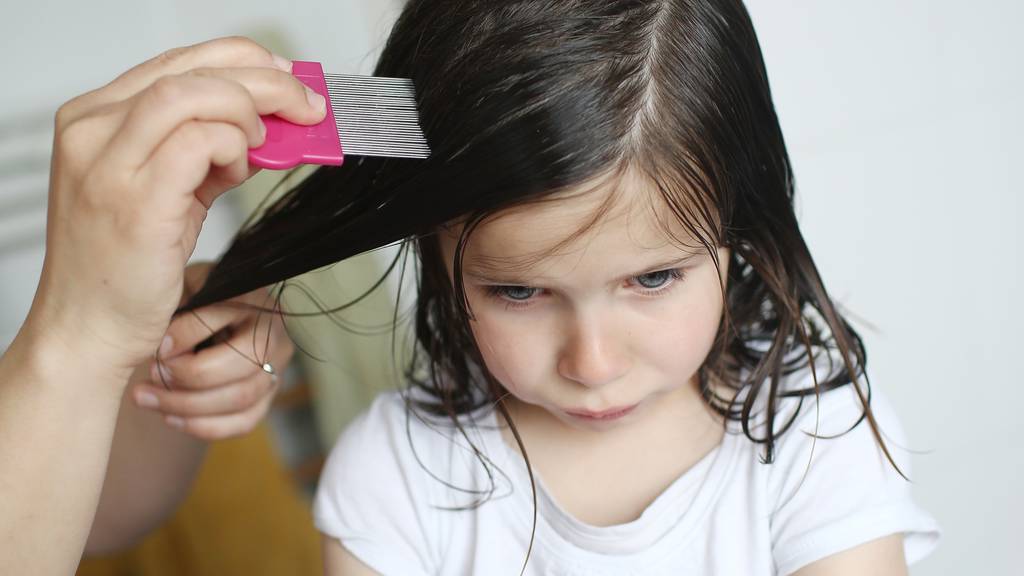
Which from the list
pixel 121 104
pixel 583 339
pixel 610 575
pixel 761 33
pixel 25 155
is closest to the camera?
pixel 121 104

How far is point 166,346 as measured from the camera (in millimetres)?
842

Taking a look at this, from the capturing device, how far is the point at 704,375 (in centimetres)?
87

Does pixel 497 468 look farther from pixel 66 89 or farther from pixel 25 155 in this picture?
pixel 66 89

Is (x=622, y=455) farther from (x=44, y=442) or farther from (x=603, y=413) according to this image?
(x=44, y=442)

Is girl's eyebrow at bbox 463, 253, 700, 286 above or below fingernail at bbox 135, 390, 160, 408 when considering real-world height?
above

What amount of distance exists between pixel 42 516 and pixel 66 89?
130 centimetres

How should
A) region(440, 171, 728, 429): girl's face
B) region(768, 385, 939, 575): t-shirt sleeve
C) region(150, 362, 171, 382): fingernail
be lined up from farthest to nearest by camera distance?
region(150, 362, 171, 382): fingernail
region(768, 385, 939, 575): t-shirt sleeve
region(440, 171, 728, 429): girl's face

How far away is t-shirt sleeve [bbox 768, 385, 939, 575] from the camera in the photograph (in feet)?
2.45

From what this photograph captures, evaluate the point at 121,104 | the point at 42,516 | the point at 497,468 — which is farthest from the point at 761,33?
the point at 42,516

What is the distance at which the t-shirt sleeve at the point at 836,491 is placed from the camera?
748 millimetres

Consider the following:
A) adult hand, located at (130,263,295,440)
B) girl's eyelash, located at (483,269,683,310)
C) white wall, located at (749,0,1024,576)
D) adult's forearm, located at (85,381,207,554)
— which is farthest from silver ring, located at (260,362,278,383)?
white wall, located at (749,0,1024,576)

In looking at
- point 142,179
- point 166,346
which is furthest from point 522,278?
point 166,346

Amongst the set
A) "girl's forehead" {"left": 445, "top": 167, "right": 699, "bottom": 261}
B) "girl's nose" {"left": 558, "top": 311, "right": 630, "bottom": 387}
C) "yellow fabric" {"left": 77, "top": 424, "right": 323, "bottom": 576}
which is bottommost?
Result: "yellow fabric" {"left": 77, "top": 424, "right": 323, "bottom": 576}

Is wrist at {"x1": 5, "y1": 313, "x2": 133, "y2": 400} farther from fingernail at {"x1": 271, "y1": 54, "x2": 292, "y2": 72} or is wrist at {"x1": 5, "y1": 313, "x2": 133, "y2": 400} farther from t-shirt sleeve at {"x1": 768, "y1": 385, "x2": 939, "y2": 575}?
t-shirt sleeve at {"x1": 768, "y1": 385, "x2": 939, "y2": 575}
